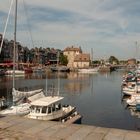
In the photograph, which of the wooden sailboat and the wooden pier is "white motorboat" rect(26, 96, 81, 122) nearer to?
the wooden sailboat

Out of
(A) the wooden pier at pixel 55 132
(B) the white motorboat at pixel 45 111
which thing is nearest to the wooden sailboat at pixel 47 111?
(B) the white motorboat at pixel 45 111

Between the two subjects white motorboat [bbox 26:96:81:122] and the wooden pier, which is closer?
the wooden pier

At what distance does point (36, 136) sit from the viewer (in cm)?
1343

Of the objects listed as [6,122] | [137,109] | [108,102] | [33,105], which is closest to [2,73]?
[108,102]

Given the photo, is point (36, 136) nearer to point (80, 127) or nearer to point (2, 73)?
point (80, 127)

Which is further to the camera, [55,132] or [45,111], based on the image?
[45,111]

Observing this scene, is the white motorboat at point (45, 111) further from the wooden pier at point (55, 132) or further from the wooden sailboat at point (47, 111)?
the wooden pier at point (55, 132)

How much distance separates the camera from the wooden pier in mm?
13289

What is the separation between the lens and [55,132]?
14.1 m

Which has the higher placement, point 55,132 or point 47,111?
point 55,132

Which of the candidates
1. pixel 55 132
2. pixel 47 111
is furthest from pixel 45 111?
pixel 55 132

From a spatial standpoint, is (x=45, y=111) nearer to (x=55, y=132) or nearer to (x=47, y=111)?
(x=47, y=111)

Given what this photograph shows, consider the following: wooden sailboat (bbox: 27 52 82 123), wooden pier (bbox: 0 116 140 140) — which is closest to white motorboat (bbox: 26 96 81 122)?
wooden sailboat (bbox: 27 52 82 123)

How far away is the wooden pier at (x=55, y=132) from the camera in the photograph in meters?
13.3
